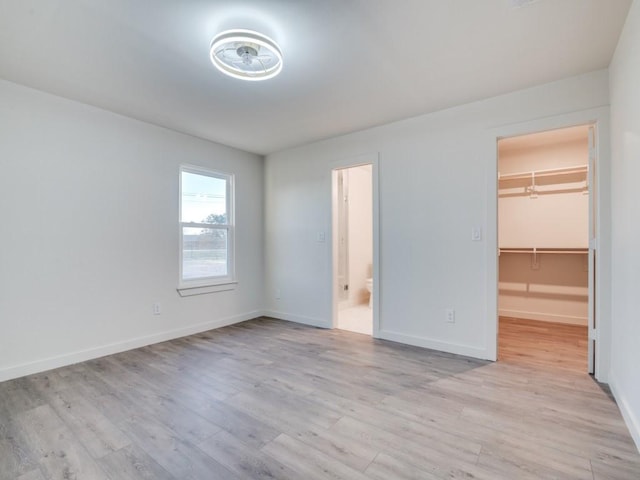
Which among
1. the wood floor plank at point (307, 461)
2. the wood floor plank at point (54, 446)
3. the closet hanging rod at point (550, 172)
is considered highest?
the closet hanging rod at point (550, 172)

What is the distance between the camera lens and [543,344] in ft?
11.0

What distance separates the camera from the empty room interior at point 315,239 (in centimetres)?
175

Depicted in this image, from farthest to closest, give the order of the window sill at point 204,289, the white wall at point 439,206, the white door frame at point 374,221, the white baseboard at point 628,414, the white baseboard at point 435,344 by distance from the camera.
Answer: the window sill at point 204,289 → the white door frame at point 374,221 → the white baseboard at point 435,344 → the white wall at point 439,206 → the white baseboard at point 628,414

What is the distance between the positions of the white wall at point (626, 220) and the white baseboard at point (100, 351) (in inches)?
153

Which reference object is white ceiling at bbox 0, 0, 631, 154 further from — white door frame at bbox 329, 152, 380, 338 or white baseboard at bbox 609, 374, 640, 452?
white baseboard at bbox 609, 374, 640, 452

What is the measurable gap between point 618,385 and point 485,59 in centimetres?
242

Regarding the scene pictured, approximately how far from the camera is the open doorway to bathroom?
5.25 m

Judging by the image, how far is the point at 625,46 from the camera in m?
1.93

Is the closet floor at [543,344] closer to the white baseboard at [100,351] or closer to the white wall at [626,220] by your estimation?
the white wall at [626,220]

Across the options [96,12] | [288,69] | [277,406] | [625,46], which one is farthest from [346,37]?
[277,406]

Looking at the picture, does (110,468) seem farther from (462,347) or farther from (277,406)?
(462,347)

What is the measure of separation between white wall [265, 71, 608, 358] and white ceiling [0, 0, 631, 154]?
0.20m

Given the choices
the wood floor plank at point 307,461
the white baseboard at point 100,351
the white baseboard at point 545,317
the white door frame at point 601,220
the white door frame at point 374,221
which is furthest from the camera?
the white baseboard at point 545,317

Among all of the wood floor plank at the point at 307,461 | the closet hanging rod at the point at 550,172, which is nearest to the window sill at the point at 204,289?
the wood floor plank at the point at 307,461
